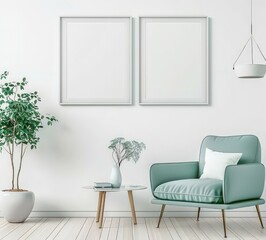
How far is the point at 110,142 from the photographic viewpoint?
6.01 metres

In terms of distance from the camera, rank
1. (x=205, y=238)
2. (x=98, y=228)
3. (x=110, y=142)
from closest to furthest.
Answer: (x=205, y=238), (x=98, y=228), (x=110, y=142)

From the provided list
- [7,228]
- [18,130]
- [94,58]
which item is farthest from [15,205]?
[94,58]

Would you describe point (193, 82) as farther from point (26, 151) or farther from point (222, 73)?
point (26, 151)

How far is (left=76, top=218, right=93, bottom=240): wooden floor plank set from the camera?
4.91 meters

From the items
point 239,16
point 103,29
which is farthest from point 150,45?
point 239,16

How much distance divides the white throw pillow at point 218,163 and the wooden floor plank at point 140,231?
0.71m

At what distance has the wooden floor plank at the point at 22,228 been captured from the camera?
4909 mm

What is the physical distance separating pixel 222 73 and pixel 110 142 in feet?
4.32

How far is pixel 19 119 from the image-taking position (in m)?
5.62

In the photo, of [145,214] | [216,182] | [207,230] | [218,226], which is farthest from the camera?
[145,214]

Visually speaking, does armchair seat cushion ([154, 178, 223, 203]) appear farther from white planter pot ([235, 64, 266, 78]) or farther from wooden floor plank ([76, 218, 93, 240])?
white planter pot ([235, 64, 266, 78])

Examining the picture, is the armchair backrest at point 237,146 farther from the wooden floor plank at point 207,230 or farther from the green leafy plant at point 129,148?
the green leafy plant at point 129,148

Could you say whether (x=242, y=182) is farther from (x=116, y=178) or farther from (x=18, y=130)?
(x=18, y=130)

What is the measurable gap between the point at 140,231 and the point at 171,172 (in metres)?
0.66
